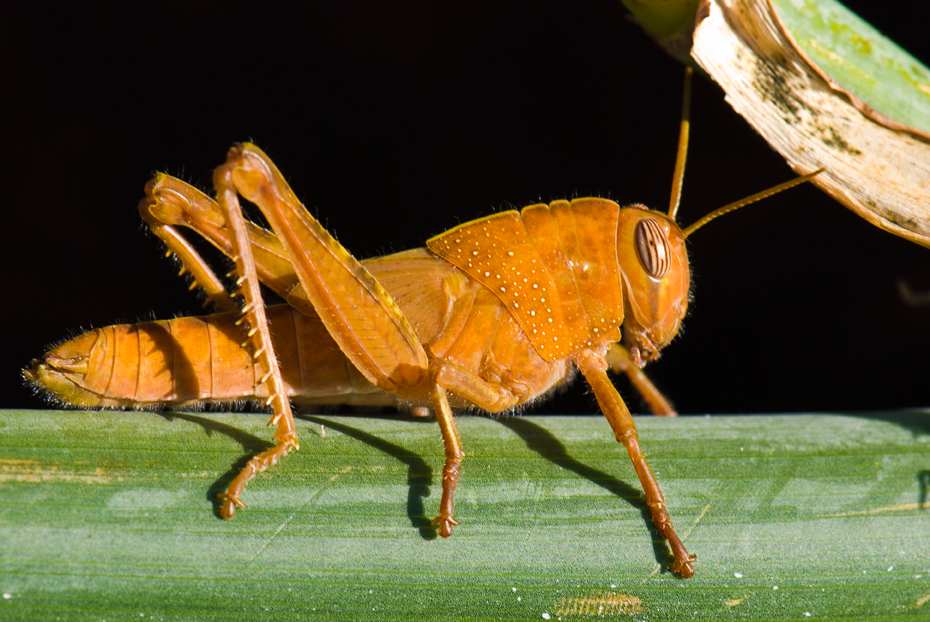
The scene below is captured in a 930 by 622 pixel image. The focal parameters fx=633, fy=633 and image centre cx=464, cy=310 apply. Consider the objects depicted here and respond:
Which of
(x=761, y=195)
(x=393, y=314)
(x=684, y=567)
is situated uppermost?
(x=761, y=195)

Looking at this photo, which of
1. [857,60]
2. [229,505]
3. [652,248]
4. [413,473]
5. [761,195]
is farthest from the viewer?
[652,248]

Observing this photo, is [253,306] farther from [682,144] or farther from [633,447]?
[682,144]

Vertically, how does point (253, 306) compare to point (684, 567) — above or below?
above

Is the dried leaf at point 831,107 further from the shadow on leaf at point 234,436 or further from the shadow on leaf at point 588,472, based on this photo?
the shadow on leaf at point 234,436

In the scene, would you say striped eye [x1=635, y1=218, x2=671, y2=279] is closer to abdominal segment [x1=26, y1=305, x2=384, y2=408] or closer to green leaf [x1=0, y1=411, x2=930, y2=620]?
green leaf [x1=0, y1=411, x2=930, y2=620]

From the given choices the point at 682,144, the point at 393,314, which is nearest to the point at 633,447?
the point at 393,314

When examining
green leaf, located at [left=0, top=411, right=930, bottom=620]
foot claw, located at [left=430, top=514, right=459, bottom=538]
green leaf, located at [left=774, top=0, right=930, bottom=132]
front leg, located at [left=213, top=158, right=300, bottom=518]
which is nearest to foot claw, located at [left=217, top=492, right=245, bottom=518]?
green leaf, located at [left=0, top=411, right=930, bottom=620]

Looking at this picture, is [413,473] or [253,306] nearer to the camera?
[413,473]

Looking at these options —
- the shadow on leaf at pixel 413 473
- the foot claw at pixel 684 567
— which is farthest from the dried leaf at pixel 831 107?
the shadow on leaf at pixel 413 473

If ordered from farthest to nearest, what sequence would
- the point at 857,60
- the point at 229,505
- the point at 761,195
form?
the point at 761,195
the point at 857,60
the point at 229,505
